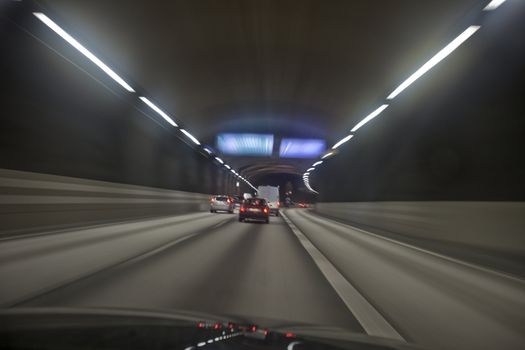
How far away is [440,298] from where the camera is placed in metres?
7.48

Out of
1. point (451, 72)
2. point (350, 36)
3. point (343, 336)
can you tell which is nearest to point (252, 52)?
point (350, 36)

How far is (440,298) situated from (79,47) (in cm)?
1163

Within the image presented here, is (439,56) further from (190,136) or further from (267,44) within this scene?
(190,136)

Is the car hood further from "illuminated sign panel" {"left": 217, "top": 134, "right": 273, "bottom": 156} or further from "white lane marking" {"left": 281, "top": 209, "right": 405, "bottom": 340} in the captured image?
"illuminated sign panel" {"left": 217, "top": 134, "right": 273, "bottom": 156}

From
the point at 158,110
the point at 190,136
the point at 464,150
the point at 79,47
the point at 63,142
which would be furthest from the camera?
the point at 190,136

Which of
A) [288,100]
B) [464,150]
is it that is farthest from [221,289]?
[288,100]

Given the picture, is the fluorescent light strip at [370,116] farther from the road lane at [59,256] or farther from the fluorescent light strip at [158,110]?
the road lane at [59,256]

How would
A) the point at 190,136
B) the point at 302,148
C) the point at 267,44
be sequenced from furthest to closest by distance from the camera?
the point at 302,148
the point at 190,136
the point at 267,44

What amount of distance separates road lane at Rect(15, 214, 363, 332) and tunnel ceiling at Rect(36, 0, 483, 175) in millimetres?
5941

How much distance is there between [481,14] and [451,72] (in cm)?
332

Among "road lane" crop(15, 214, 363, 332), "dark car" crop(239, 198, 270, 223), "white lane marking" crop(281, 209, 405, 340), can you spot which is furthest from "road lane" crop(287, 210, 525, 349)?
"dark car" crop(239, 198, 270, 223)

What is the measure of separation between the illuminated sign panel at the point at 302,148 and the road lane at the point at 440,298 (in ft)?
80.1

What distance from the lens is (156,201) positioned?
98.2ft

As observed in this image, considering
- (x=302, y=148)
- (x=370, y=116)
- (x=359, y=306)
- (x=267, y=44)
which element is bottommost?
(x=359, y=306)
